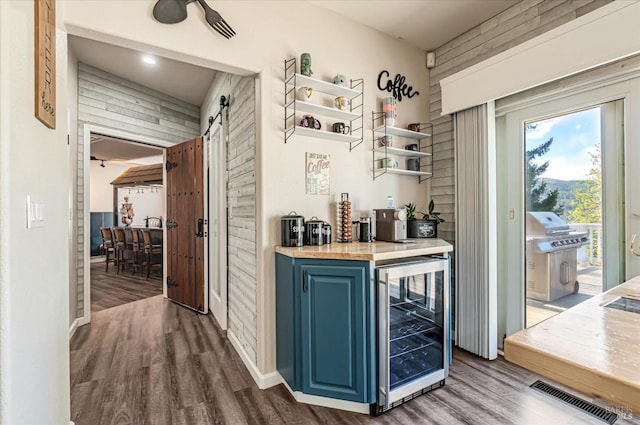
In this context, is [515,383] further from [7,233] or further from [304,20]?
[304,20]

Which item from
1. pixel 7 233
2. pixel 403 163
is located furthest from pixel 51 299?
pixel 403 163

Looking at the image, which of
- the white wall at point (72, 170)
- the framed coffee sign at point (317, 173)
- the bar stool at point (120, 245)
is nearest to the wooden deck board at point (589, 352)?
the framed coffee sign at point (317, 173)

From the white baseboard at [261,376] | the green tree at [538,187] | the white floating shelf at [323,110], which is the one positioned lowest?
the white baseboard at [261,376]

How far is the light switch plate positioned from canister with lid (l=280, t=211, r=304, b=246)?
127 centimetres

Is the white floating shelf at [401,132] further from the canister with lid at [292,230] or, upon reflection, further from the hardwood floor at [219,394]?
the hardwood floor at [219,394]

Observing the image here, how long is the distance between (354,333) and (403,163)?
5.95 ft

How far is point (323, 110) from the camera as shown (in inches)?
93.0

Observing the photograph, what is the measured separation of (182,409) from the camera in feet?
6.35

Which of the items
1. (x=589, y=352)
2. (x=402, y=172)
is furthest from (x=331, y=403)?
(x=402, y=172)

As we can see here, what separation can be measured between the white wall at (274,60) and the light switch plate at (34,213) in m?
1.03

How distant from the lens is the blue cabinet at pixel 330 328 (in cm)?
188

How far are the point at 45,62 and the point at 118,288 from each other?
4.70 metres

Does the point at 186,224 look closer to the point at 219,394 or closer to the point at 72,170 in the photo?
the point at 72,170

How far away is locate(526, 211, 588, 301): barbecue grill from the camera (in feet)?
7.78
